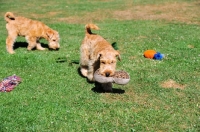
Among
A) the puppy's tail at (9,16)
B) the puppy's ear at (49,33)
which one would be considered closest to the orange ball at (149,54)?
the puppy's ear at (49,33)

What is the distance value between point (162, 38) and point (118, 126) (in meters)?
8.64

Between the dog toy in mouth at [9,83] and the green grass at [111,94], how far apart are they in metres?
0.23

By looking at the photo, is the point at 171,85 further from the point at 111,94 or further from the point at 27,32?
the point at 27,32

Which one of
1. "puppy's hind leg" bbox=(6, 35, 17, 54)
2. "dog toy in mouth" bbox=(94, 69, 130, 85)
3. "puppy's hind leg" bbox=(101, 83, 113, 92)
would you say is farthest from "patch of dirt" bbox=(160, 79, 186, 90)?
"puppy's hind leg" bbox=(6, 35, 17, 54)

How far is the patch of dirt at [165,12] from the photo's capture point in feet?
65.3

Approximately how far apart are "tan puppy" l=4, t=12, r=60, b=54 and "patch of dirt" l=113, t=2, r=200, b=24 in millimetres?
8760

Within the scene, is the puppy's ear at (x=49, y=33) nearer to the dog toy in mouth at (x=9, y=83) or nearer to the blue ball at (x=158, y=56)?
the dog toy in mouth at (x=9, y=83)

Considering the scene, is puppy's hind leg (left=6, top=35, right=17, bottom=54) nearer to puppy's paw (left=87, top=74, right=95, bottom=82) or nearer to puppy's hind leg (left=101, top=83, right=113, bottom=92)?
puppy's paw (left=87, top=74, right=95, bottom=82)

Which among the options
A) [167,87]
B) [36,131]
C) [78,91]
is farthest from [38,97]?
[167,87]

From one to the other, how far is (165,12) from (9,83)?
15.8 meters

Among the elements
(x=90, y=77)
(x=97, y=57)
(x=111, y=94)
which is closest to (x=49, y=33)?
(x=90, y=77)

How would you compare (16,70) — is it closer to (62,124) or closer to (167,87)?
(62,124)

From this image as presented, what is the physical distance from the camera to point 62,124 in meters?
6.77

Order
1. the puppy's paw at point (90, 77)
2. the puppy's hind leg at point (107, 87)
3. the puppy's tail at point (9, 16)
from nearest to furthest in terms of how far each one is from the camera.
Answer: the puppy's hind leg at point (107, 87) → the puppy's paw at point (90, 77) → the puppy's tail at point (9, 16)
